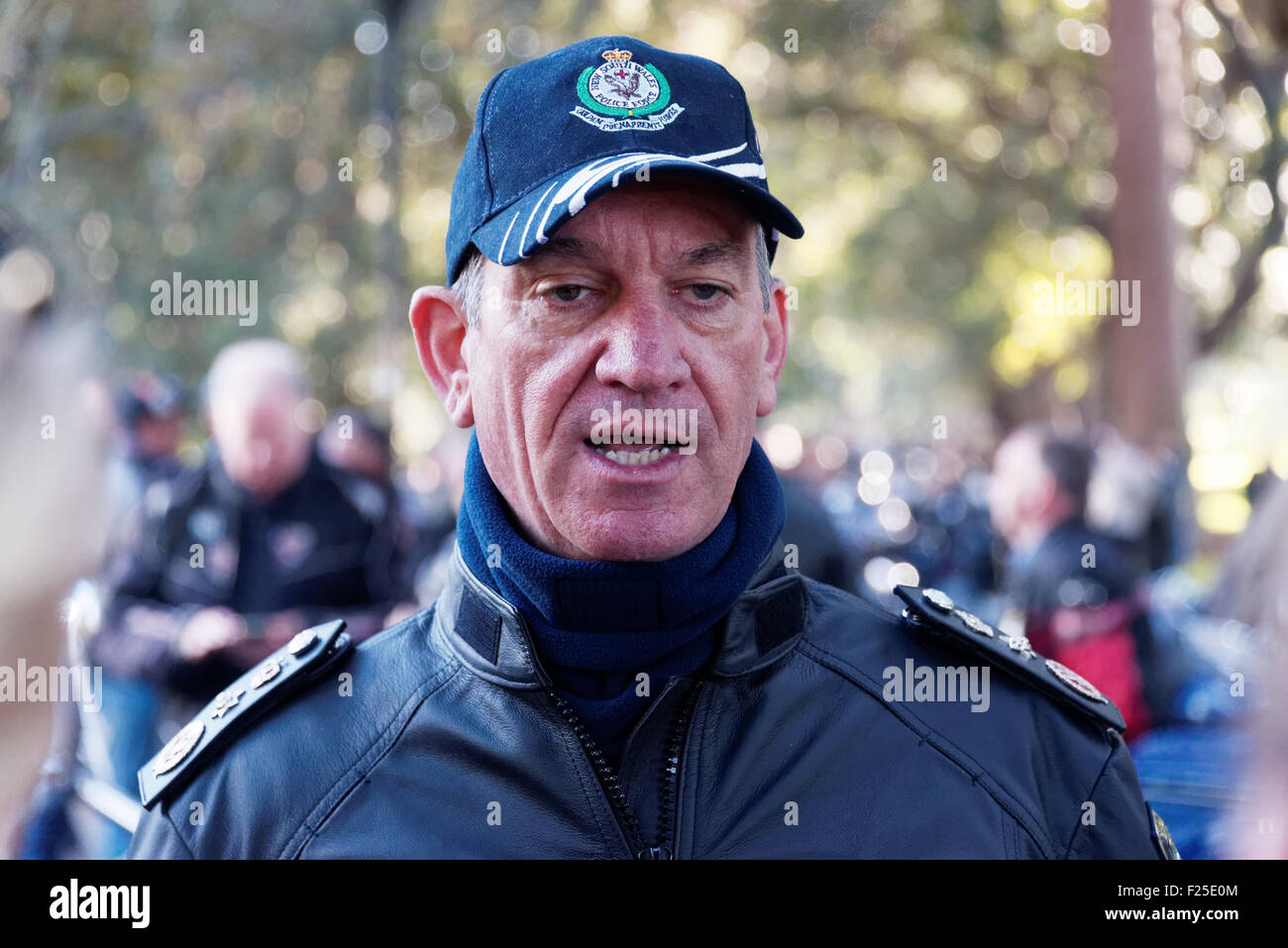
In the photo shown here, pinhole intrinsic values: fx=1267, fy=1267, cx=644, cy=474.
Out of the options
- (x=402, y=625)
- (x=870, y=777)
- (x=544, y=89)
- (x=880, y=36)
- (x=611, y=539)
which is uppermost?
(x=880, y=36)

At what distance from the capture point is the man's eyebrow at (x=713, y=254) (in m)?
1.87

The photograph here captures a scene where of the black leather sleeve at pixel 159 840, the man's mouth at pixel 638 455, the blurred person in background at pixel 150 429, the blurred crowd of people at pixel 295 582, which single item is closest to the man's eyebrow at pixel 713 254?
the man's mouth at pixel 638 455

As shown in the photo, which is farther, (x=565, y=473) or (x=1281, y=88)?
(x=1281, y=88)

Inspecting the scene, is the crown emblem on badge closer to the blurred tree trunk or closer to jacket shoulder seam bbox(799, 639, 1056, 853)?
jacket shoulder seam bbox(799, 639, 1056, 853)

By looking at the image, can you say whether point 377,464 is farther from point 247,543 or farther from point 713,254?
point 713,254

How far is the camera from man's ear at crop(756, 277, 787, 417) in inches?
81.4

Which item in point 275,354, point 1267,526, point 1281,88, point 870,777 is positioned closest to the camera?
point 1267,526

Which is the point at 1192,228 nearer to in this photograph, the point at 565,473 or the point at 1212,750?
the point at 1212,750

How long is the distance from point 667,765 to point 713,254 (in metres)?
0.76

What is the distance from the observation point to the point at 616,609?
6.07ft

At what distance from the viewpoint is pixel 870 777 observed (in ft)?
6.29

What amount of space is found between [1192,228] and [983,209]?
391 centimetres

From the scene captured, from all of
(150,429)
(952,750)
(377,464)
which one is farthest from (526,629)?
(150,429)

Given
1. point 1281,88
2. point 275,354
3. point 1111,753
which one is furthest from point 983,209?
point 1111,753
